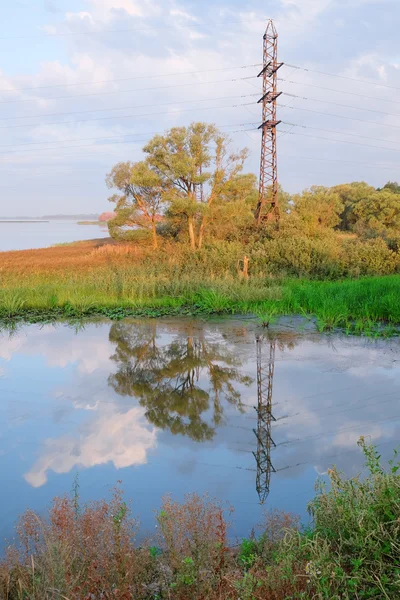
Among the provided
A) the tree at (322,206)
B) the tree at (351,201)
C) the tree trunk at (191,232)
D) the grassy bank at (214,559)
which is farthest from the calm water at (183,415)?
the tree at (351,201)

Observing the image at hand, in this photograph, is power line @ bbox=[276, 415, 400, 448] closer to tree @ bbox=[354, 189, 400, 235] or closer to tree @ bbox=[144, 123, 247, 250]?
tree @ bbox=[144, 123, 247, 250]

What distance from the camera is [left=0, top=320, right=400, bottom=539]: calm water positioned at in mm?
5199

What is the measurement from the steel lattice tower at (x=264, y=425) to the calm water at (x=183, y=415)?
0.04m

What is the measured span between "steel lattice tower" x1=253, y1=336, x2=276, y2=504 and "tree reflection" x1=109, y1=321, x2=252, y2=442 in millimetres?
300

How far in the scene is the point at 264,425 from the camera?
259 inches

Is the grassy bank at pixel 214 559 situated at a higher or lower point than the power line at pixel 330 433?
higher

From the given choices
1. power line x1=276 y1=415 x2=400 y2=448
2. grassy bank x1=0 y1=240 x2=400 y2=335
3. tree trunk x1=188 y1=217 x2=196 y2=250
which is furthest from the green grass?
tree trunk x1=188 y1=217 x2=196 y2=250

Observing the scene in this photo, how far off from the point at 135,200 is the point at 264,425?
887 inches

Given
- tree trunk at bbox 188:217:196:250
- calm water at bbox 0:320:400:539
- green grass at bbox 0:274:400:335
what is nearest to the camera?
calm water at bbox 0:320:400:539

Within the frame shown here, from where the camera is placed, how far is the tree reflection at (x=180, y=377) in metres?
6.89

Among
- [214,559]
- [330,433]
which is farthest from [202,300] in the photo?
[214,559]

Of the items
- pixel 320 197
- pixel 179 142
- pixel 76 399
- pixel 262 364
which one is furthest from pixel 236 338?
pixel 320 197

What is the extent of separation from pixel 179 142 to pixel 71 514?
80.9 feet

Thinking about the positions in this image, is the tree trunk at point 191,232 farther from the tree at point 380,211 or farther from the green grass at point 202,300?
the tree at point 380,211
